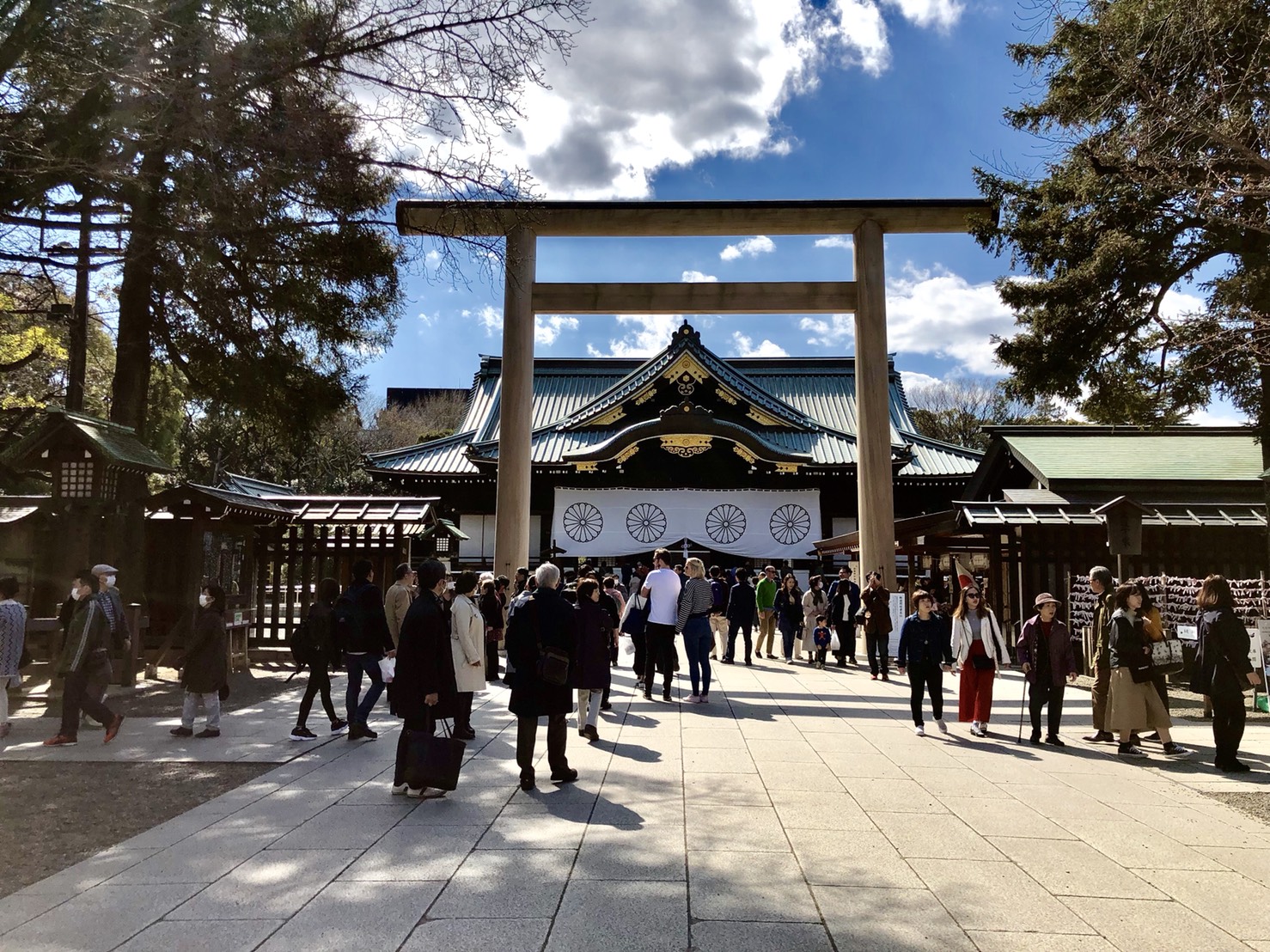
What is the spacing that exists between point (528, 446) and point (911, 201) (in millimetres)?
7286

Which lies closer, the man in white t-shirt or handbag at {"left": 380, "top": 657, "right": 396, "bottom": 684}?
handbag at {"left": 380, "top": 657, "right": 396, "bottom": 684}

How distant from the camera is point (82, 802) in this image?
546cm

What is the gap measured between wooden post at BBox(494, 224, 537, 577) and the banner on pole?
347 inches

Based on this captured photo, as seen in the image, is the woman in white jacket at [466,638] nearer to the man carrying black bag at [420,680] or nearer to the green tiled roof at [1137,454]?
the man carrying black bag at [420,680]

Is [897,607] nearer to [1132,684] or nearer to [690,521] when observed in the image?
[1132,684]

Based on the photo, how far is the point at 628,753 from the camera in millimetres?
6879

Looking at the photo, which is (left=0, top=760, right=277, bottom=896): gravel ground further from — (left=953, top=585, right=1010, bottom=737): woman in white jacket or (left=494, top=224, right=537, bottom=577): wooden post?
(left=494, top=224, right=537, bottom=577): wooden post

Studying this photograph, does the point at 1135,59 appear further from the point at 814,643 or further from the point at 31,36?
the point at 814,643

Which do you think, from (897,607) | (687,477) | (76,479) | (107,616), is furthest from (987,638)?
(687,477)

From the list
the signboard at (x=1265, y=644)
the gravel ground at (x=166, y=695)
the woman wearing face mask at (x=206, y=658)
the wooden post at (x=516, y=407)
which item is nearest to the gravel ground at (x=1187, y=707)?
the signboard at (x=1265, y=644)

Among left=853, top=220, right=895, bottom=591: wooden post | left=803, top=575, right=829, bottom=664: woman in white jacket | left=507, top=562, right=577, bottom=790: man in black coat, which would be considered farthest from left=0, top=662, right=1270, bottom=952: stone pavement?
left=803, top=575, right=829, bottom=664: woman in white jacket

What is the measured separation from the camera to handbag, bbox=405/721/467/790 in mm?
5273

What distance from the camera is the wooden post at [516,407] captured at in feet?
44.1

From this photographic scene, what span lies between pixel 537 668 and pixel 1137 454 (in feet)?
49.6
